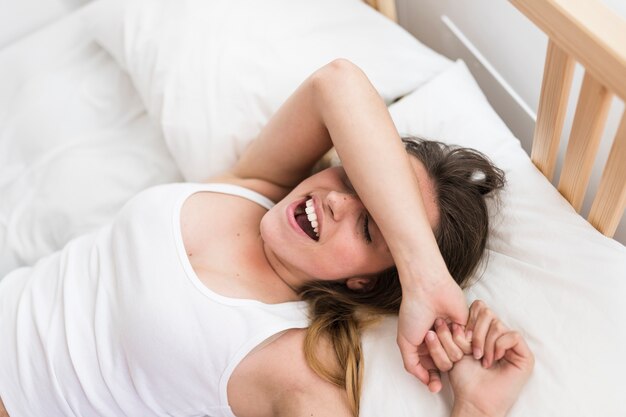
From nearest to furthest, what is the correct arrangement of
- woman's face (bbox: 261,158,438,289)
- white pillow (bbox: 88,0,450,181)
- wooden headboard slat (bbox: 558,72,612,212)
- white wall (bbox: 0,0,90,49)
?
wooden headboard slat (bbox: 558,72,612,212), woman's face (bbox: 261,158,438,289), white pillow (bbox: 88,0,450,181), white wall (bbox: 0,0,90,49)

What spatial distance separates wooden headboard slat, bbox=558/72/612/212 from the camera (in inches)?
28.7

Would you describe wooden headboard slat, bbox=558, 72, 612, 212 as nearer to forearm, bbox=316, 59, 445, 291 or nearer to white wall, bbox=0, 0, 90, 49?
forearm, bbox=316, 59, 445, 291

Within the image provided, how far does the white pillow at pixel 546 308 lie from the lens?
0.82 meters

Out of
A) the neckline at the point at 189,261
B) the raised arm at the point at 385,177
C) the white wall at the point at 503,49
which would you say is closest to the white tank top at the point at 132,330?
the neckline at the point at 189,261

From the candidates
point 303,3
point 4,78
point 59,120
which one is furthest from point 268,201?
point 4,78

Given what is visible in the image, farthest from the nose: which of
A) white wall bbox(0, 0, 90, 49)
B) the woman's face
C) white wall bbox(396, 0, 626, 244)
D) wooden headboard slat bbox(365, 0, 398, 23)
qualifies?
white wall bbox(0, 0, 90, 49)

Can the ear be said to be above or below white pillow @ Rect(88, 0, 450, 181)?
below

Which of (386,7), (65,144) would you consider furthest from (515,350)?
(65,144)

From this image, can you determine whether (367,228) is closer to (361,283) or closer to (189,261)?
(361,283)

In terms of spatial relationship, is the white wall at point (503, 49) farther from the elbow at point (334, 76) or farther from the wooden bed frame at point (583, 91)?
the elbow at point (334, 76)

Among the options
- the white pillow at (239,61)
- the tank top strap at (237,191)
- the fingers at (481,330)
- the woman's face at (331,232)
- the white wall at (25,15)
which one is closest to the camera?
the fingers at (481,330)

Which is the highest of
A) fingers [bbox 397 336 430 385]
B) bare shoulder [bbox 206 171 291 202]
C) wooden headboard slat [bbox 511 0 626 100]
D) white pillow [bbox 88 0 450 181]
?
wooden headboard slat [bbox 511 0 626 100]

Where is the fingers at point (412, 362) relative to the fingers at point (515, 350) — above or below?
below

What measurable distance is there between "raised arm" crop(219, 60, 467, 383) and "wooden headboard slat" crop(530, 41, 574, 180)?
23 centimetres
